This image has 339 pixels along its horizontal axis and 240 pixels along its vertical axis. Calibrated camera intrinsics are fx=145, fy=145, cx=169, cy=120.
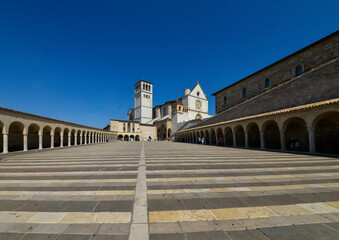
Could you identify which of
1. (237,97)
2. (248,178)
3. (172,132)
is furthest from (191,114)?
(248,178)

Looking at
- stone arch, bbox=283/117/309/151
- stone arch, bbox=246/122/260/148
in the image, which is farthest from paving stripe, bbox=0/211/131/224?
stone arch, bbox=246/122/260/148

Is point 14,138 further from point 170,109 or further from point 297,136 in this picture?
point 170,109

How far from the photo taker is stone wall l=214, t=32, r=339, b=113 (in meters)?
16.9

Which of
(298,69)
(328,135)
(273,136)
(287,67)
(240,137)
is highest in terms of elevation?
(287,67)

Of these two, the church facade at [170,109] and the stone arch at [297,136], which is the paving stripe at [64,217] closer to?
the stone arch at [297,136]

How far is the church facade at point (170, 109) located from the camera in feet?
168

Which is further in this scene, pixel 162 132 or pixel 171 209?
pixel 162 132

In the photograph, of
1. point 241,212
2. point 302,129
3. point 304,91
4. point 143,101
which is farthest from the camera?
point 143,101

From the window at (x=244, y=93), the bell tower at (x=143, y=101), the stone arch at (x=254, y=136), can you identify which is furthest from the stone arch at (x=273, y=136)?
the bell tower at (x=143, y=101)

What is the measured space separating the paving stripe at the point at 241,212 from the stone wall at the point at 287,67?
14.6m

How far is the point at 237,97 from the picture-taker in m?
30.3

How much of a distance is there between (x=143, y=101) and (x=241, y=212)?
73066 millimetres

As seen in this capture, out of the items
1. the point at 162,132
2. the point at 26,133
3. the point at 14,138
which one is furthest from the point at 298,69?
the point at 162,132

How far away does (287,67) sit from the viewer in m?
21.3
